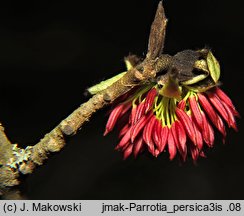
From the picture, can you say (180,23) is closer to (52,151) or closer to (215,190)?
(215,190)

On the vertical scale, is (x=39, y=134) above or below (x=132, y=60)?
above

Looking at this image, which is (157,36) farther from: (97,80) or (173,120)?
(97,80)

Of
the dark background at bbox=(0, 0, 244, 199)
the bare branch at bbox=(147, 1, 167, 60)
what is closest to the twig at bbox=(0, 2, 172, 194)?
the bare branch at bbox=(147, 1, 167, 60)

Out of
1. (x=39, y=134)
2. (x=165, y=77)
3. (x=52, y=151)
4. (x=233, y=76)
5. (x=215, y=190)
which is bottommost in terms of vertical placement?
(x=52, y=151)

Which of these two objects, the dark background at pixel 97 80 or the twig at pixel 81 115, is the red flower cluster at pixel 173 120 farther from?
the dark background at pixel 97 80

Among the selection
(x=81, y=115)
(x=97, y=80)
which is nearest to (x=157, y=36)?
(x=81, y=115)

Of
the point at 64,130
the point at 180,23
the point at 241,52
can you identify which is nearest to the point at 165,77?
the point at 64,130

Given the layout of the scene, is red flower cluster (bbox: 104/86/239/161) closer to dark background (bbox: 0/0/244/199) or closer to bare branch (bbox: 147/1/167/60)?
bare branch (bbox: 147/1/167/60)
